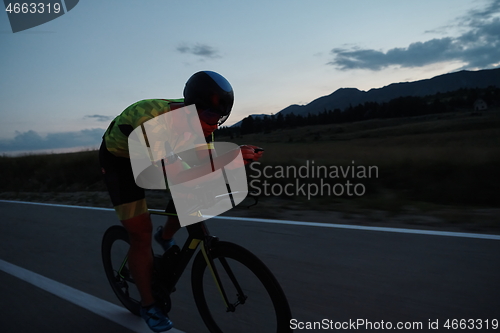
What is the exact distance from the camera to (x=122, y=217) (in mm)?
2572

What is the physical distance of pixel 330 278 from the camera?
3334 millimetres

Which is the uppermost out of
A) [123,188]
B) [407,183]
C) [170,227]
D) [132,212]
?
[123,188]

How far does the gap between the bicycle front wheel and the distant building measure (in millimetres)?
20782

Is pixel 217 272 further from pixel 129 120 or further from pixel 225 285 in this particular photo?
pixel 129 120

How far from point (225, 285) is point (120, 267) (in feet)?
4.04

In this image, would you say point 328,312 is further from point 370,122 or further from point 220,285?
point 370,122

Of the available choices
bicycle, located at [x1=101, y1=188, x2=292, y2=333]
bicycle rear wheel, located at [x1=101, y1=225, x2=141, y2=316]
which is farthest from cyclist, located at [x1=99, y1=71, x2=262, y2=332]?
bicycle rear wheel, located at [x1=101, y1=225, x2=141, y2=316]

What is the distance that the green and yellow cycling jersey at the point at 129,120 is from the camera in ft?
7.57

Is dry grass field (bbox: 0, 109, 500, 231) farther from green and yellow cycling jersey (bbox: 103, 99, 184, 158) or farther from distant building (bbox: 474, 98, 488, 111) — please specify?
distant building (bbox: 474, 98, 488, 111)

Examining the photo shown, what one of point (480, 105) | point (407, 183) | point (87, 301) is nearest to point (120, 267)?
point (87, 301)

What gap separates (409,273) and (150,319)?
2.17 meters

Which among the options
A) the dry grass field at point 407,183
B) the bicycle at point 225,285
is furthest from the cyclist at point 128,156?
the dry grass field at point 407,183

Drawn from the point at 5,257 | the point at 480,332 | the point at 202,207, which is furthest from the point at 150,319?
the point at 5,257

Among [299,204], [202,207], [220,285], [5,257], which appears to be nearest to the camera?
[202,207]
